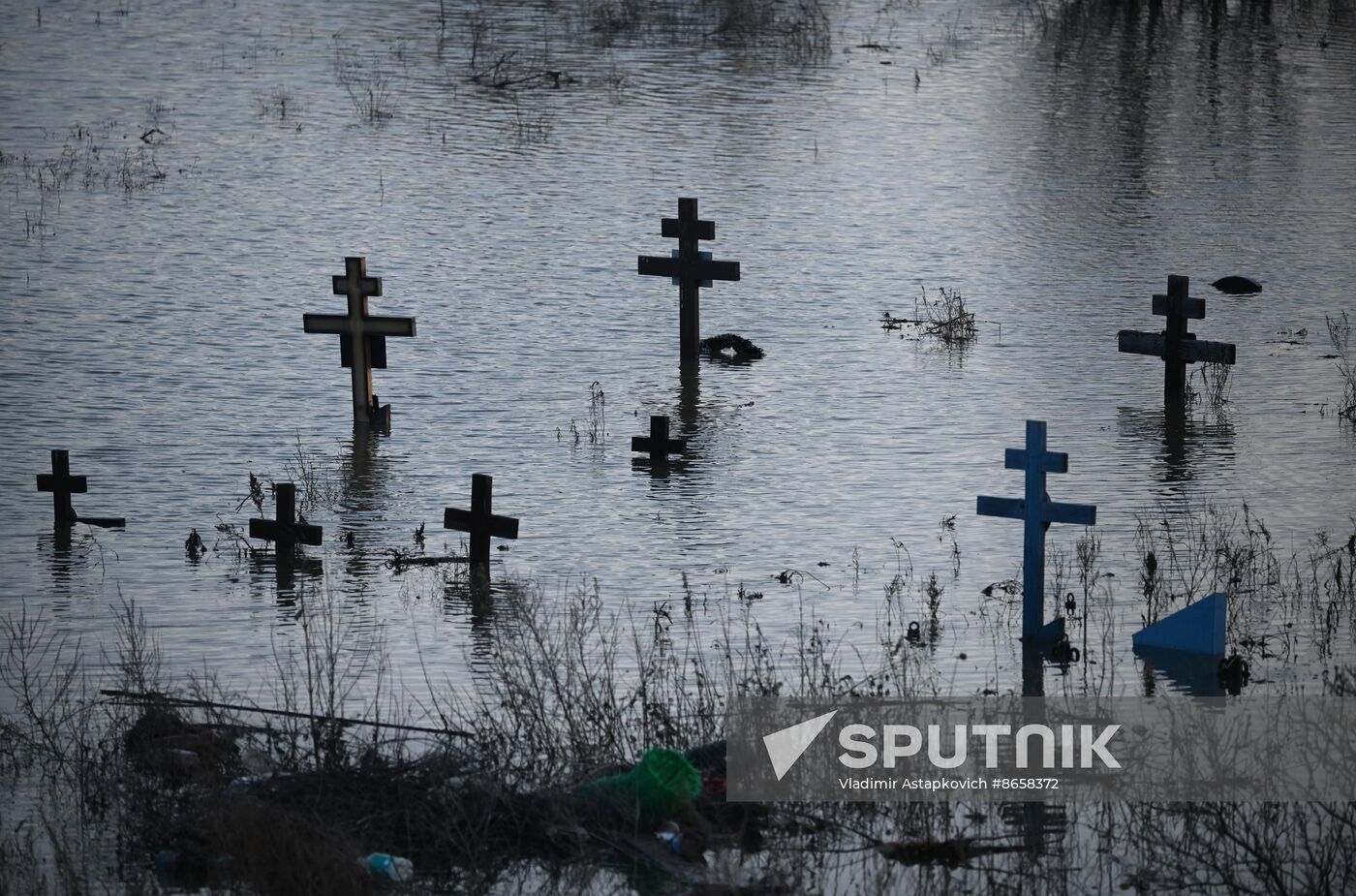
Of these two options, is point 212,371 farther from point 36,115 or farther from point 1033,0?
point 1033,0

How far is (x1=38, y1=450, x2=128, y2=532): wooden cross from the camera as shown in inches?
530

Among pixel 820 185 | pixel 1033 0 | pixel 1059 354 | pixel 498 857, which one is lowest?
pixel 498 857

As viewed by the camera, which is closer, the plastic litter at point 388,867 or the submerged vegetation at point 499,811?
the plastic litter at point 388,867

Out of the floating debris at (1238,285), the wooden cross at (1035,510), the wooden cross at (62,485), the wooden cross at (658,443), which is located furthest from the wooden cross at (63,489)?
the floating debris at (1238,285)

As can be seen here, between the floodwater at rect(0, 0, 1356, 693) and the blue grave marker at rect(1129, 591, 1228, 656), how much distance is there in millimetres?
215

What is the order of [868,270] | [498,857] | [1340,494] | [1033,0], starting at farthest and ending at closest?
[1033,0]
[868,270]
[1340,494]
[498,857]

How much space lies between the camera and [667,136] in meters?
31.9

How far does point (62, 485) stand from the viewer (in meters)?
13.5

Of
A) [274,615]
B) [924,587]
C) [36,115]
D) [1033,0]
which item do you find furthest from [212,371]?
[1033,0]

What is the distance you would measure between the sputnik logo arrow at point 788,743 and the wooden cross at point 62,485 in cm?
689

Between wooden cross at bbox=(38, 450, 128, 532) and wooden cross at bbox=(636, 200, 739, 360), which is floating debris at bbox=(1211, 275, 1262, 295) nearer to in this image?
wooden cross at bbox=(636, 200, 739, 360)

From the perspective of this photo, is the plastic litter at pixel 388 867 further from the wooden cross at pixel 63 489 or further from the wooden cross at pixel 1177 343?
the wooden cross at pixel 1177 343

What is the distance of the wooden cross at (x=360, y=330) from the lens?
16250mm

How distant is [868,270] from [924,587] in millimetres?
12431
